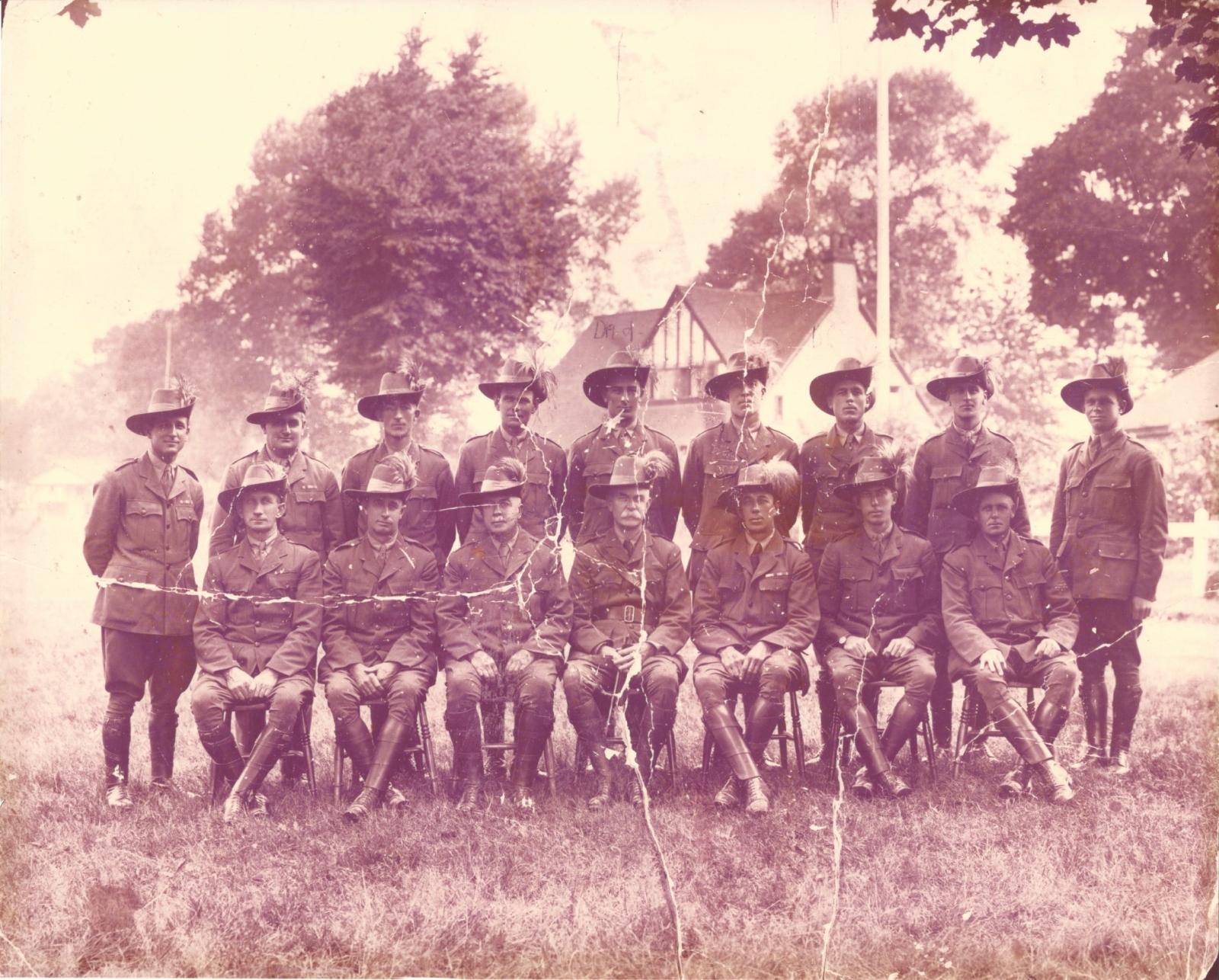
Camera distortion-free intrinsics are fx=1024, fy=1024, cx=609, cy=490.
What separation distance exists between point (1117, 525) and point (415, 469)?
3789 mm

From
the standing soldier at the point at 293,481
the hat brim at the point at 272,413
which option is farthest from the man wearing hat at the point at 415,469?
the hat brim at the point at 272,413

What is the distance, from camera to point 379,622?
539 cm

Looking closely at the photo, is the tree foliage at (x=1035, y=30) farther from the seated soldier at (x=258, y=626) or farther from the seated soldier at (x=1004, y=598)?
the seated soldier at (x=258, y=626)

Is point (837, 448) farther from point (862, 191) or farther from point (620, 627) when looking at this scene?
point (862, 191)

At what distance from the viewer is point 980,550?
5395 mm

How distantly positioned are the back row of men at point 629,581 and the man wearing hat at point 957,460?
0.01 m

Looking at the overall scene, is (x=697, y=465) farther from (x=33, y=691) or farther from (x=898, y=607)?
(x=33, y=691)

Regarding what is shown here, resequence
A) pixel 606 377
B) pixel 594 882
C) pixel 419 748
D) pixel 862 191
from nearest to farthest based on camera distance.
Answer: pixel 594 882, pixel 419 748, pixel 606 377, pixel 862 191

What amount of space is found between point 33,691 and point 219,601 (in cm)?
96

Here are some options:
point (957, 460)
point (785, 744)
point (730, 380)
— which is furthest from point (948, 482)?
point (785, 744)

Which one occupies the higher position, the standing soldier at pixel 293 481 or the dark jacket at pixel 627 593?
the standing soldier at pixel 293 481

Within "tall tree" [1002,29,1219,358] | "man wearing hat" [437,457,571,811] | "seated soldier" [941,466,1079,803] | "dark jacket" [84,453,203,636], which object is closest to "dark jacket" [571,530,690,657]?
"man wearing hat" [437,457,571,811]

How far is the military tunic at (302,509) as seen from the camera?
5.39 metres

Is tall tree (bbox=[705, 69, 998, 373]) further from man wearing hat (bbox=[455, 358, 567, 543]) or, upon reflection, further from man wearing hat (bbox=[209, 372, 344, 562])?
man wearing hat (bbox=[209, 372, 344, 562])
